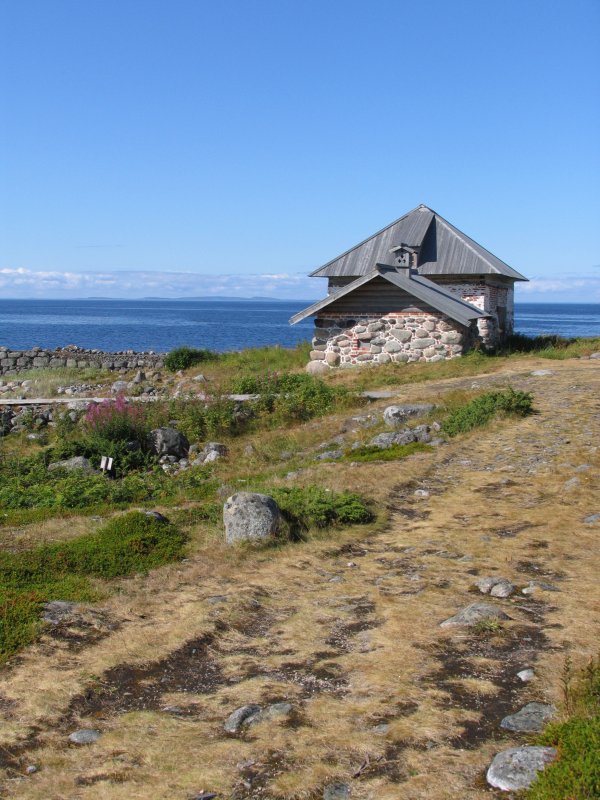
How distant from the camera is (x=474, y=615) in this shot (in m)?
6.63

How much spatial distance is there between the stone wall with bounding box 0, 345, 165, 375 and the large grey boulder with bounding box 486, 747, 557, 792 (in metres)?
29.9

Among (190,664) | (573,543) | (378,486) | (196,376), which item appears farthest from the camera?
(196,376)

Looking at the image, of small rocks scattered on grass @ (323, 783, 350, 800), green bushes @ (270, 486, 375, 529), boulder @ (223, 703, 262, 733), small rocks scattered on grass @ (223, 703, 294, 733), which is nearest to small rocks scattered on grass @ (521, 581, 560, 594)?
green bushes @ (270, 486, 375, 529)

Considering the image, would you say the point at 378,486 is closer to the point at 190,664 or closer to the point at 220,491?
the point at 220,491

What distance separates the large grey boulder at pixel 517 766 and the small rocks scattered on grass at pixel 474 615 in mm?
2036

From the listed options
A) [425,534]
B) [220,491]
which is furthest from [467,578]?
[220,491]

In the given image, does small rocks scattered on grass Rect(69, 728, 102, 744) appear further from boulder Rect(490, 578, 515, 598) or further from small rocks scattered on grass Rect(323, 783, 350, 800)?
boulder Rect(490, 578, 515, 598)

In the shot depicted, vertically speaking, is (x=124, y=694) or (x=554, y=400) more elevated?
(x=554, y=400)

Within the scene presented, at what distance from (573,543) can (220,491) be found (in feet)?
17.5

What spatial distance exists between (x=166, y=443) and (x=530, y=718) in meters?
13.0

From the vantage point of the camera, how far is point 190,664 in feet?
20.4

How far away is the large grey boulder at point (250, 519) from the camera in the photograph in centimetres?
890

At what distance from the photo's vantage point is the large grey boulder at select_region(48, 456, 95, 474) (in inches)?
593

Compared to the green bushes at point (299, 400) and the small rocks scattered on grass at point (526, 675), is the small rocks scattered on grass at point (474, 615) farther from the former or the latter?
the green bushes at point (299, 400)
